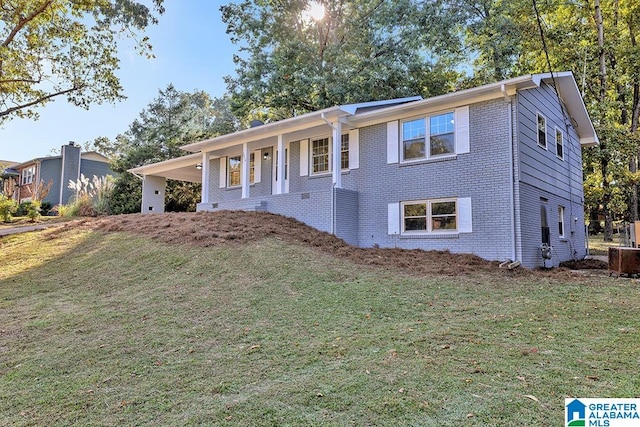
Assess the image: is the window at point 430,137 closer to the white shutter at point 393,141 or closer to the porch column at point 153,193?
the white shutter at point 393,141

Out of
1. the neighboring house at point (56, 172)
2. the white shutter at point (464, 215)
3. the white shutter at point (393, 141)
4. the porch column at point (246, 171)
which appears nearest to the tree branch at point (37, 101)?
the porch column at point (246, 171)

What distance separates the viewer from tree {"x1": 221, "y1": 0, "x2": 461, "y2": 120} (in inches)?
762

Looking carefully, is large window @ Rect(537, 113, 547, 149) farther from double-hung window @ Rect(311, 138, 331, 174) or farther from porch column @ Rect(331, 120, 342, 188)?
double-hung window @ Rect(311, 138, 331, 174)

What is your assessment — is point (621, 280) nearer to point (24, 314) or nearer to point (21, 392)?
point (21, 392)

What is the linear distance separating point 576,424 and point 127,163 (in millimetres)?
26383

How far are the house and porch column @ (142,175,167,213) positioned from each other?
721 centimetres

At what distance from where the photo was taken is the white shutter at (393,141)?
11516 millimetres

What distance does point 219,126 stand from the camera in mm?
27047

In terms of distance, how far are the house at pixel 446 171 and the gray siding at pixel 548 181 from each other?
0.12 ft

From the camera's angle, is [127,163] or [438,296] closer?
[438,296]

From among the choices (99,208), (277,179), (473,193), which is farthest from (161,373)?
(99,208)

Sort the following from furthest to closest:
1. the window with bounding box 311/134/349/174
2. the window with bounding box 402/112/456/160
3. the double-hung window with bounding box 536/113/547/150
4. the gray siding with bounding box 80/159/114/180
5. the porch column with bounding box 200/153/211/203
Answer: the gray siding with bounding box 80/159/114/180
the porch column with bounding box 200/153/211/203
the window with bounding box 311/134/349/174
the double-hung window with bounding box 536/113/547/150
the window with bounding box 402/112/456/160

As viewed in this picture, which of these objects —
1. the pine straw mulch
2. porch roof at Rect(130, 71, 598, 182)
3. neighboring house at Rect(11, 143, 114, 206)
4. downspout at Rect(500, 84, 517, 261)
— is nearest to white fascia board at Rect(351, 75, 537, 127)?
porch roof at Rect(130, 71, 598, 182)

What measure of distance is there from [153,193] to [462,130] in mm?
16344
